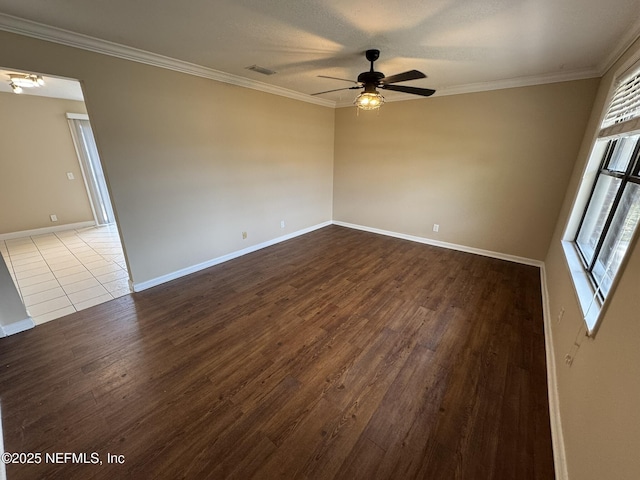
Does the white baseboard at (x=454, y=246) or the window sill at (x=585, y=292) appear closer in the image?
the window sill at (x=585, y=292)

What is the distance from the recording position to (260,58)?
265cm

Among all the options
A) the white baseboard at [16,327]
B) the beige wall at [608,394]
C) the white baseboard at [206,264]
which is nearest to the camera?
the beige wall at [608,394]

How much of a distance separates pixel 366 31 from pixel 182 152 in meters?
2.37

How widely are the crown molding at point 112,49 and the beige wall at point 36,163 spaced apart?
3.53 m

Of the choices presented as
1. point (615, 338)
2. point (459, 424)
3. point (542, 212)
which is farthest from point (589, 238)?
point (459, 424)

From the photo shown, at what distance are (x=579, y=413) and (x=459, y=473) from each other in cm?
66

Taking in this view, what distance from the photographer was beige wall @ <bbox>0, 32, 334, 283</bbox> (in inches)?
95.0

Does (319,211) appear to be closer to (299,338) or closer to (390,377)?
(299,338)

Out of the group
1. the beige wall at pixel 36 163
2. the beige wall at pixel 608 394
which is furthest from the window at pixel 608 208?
the beige wall at pixel 36 163

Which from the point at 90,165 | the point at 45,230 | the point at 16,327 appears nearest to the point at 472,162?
the point at 16,327

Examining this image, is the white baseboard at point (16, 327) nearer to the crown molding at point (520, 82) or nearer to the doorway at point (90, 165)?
the doorway at point (90, 165)

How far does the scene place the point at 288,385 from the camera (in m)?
1.78

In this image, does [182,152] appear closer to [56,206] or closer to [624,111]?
[56,206]

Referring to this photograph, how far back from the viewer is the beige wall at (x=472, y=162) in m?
3.19
